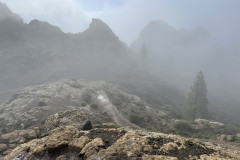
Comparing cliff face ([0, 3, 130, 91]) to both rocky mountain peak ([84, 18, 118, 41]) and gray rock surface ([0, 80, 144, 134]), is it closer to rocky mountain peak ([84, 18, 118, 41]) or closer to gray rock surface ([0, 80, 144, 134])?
rocky mountain peak ([84, 18, 118, 41])

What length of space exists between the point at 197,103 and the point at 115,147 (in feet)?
188

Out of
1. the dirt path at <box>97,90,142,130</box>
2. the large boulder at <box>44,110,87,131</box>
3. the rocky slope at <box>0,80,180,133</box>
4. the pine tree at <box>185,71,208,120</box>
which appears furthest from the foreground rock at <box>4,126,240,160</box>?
the pine tree at <box>185,71,208,120</box>

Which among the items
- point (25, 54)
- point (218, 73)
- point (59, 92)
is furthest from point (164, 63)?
point (59, 92)

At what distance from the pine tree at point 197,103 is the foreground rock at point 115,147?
46947 mm

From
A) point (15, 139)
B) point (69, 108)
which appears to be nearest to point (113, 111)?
point (69, 108)

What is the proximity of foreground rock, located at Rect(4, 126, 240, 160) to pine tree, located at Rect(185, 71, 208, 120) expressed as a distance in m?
46.9

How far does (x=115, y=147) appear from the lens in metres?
9.61

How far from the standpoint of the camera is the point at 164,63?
182m

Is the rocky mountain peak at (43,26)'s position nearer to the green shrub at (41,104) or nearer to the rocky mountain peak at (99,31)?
the rocky mountain peak at (99,31)

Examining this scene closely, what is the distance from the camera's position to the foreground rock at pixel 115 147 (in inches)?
354

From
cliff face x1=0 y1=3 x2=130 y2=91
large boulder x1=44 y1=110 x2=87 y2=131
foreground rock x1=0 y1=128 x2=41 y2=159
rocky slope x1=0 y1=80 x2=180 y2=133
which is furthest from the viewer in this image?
cliff face x1=0 y1=3 x2=130 y2=91

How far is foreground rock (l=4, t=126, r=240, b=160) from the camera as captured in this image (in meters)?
8.98

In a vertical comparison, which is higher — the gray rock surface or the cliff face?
the cliff face

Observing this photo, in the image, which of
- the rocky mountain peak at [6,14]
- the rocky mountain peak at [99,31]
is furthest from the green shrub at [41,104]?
the rocky mountain peak at [99,31]
